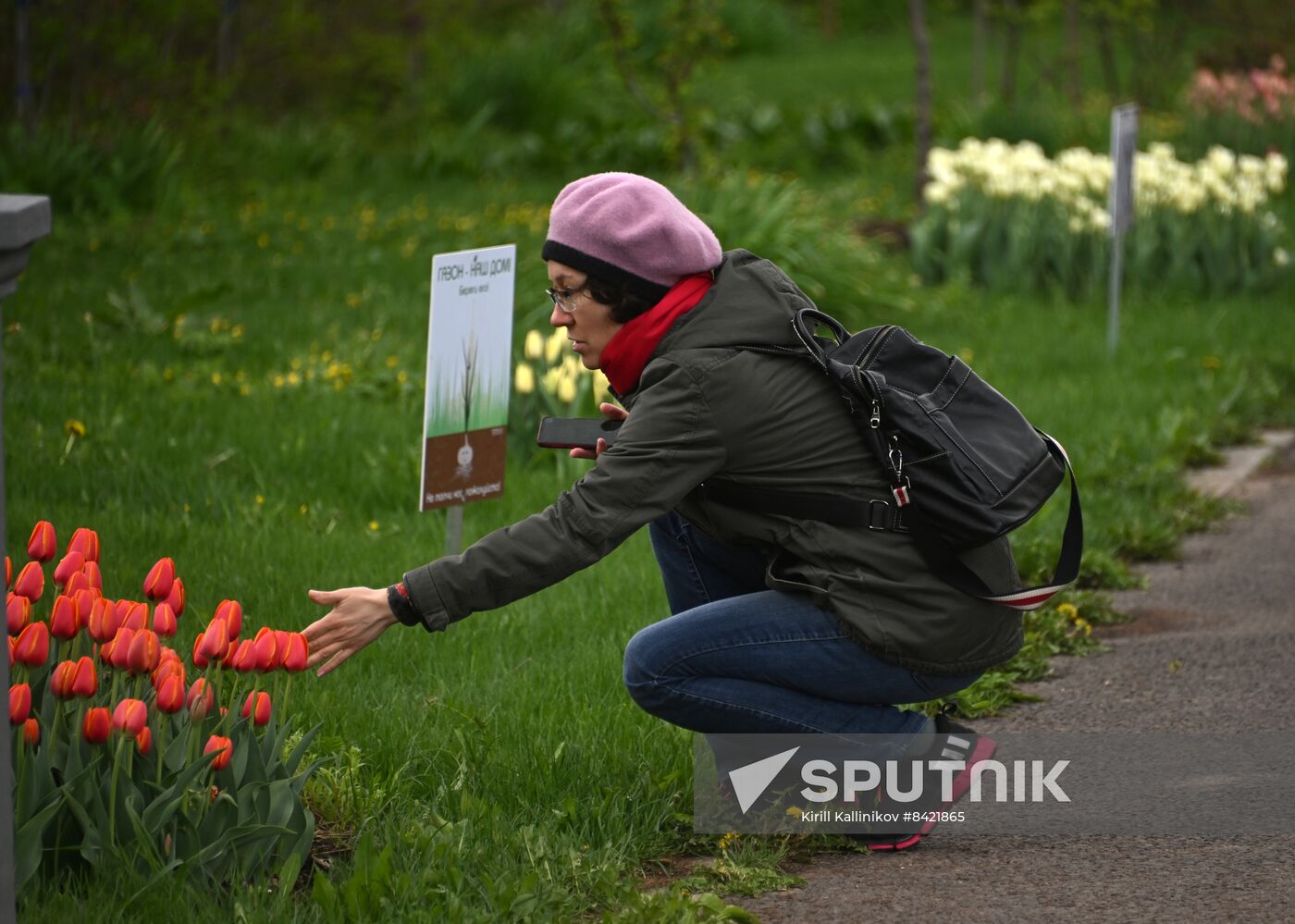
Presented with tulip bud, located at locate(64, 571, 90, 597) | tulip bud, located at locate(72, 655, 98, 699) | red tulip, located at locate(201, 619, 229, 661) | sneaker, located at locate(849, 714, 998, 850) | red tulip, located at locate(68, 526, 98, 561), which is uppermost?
red tulip, located at locate(68, 526, 98, 561)

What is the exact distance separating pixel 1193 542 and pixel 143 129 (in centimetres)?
861

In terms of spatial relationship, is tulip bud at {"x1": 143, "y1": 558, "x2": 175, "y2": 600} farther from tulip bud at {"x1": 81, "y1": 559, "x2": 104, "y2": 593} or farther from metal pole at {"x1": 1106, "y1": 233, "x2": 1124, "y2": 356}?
metal pole at {"x1": 1106, "y1": 233, "x2": 1124, "y2": 356}

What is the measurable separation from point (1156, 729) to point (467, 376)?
1945 mm

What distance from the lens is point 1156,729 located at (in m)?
4.12

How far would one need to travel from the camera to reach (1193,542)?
236 inches

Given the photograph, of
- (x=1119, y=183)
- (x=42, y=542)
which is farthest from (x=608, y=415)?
(x=1119, y=183)

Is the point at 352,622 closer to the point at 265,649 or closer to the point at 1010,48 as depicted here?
the point at 265,649

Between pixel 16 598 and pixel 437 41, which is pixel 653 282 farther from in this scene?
pixel 437 41

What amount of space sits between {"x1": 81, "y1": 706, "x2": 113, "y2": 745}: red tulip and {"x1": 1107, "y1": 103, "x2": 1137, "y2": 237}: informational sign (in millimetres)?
6459

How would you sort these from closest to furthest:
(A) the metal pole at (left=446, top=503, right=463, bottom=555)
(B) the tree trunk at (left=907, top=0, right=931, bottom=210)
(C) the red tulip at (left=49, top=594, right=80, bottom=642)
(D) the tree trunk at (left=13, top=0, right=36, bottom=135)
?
(C) the red tulip at (left=49, top=594, right=80, bottom=642) → (A) the metal pole at (left=446, top=503, right=463, bottom=555) → (D) the tree trunk at (left=13, top=0, right=36, bottom=135) → (B) the tree trunk at (left=907, top=0, right=931, bottom=210)

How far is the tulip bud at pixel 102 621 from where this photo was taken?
2797mm

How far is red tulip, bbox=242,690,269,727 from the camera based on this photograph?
2850 millimetres

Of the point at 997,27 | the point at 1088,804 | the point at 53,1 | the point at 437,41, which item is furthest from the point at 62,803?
the point at 997,27

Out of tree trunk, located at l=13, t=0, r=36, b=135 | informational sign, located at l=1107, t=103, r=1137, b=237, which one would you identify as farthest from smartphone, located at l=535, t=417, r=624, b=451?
tree trunk, located at l=13, t=0, r=36, b=135
